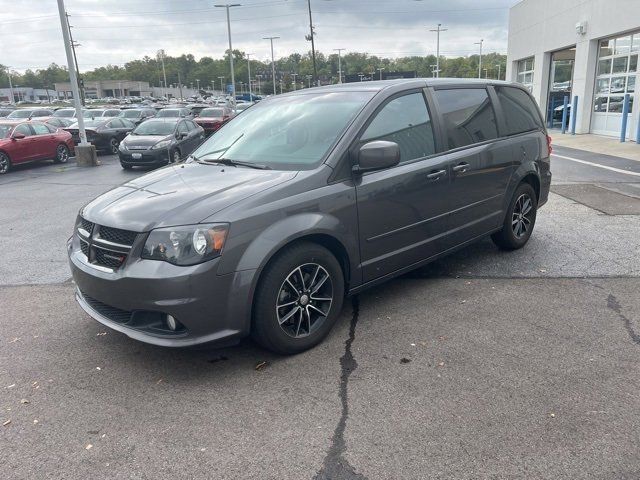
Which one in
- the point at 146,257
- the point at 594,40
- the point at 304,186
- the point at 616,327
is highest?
the point at 594,40

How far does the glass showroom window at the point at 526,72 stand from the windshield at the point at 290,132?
95.7 ft

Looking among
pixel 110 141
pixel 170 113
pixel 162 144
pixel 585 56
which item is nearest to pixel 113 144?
pixel 110 141

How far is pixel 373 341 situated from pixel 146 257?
5.69 ft

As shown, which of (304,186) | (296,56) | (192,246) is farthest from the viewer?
(296,56)

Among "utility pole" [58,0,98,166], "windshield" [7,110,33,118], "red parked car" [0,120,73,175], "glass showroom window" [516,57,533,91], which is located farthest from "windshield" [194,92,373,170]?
"glass showroom window" [516,57,533,91]

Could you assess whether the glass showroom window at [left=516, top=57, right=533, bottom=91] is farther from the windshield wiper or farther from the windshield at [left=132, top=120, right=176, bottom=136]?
the windshield wiper

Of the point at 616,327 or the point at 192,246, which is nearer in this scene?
the point at 192,246

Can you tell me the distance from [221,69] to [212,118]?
12639cm

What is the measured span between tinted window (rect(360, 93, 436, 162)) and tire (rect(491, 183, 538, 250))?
159 centimetres

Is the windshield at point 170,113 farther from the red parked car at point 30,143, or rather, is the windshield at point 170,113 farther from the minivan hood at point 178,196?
the minivan hood at point 178,196

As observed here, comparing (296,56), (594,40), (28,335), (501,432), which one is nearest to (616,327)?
(501,432)

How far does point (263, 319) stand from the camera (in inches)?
136

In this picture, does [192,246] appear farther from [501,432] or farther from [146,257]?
[501,432]

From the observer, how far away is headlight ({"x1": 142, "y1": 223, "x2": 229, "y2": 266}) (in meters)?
3.22
